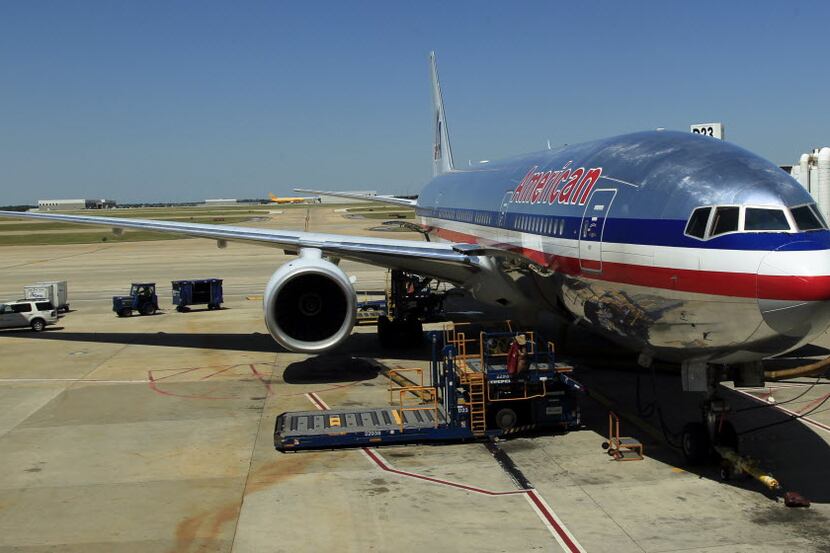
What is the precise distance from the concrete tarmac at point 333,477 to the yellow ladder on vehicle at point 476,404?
0.44 m

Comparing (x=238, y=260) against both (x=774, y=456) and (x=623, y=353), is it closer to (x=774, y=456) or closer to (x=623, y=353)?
(x=623, y=353)

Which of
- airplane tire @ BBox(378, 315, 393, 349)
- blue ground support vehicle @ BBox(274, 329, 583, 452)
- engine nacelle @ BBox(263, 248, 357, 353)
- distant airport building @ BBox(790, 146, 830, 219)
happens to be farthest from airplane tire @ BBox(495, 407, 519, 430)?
distant airport building @ BBox(790, 146, 830, 219)

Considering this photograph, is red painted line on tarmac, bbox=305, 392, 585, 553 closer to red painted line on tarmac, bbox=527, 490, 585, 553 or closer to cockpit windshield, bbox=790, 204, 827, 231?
red painted line on tarmac, bbox=527, 490, 585, 553

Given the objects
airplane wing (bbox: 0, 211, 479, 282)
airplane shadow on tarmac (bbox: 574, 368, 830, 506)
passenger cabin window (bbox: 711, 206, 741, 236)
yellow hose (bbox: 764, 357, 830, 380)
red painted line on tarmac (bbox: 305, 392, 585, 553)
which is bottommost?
red painted line on tarmac (bbox: 305, 392, 585, 553)

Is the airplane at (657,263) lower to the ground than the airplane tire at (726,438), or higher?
higher

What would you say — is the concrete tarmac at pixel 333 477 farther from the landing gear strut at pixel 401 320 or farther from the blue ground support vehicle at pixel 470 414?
the landing gear strut at pixel 401 320

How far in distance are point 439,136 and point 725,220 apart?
24.8 metres

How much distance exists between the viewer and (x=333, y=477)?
10.6 metres

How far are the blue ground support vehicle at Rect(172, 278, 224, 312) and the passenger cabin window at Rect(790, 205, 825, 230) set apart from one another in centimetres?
2218

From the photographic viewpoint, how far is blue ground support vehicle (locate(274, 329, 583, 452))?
1196 centimetres

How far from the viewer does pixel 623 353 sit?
1869 cm

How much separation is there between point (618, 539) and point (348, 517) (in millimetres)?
3006

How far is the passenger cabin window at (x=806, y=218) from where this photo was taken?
342 inches

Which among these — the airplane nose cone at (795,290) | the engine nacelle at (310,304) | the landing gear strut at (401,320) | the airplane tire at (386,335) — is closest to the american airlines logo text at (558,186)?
the airplane nose cone at (795,290)
